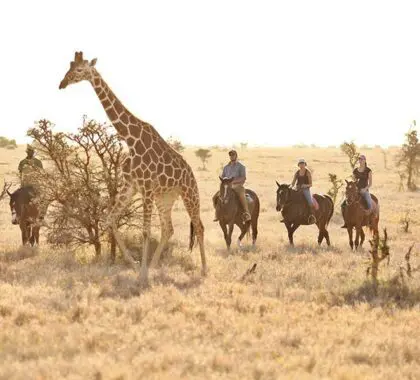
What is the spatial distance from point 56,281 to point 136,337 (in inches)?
A: 151

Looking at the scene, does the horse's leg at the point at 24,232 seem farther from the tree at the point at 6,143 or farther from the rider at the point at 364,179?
the tree at the point at 6,143

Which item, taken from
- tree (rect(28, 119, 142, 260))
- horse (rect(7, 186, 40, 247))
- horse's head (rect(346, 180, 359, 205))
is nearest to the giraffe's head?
tree (rect(28, 119, 142, 260))

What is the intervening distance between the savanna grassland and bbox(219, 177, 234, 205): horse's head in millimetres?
1614

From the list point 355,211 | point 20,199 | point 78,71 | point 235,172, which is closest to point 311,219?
point 355,211

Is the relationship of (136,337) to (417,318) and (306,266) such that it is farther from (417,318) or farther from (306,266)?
(306,266)

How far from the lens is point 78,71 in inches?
455

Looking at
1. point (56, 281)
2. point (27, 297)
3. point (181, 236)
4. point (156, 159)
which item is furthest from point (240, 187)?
point (27, 297)

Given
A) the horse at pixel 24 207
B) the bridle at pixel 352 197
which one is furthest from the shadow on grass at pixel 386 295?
the horse at pixel 24 207

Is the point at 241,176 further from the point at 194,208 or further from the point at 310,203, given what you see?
the point at 194,208

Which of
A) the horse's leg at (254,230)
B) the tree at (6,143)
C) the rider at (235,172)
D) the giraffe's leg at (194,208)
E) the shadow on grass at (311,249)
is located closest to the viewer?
the giraffe's leg at (194,208)

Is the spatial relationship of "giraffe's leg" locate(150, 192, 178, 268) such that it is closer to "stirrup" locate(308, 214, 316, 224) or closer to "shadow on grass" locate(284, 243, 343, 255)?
"shadow on grass" locate(284, 243, 343, 255)

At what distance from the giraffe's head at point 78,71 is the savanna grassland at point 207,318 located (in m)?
3.66

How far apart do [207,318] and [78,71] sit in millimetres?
5687

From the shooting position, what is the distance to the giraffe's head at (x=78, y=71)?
11.4 m
